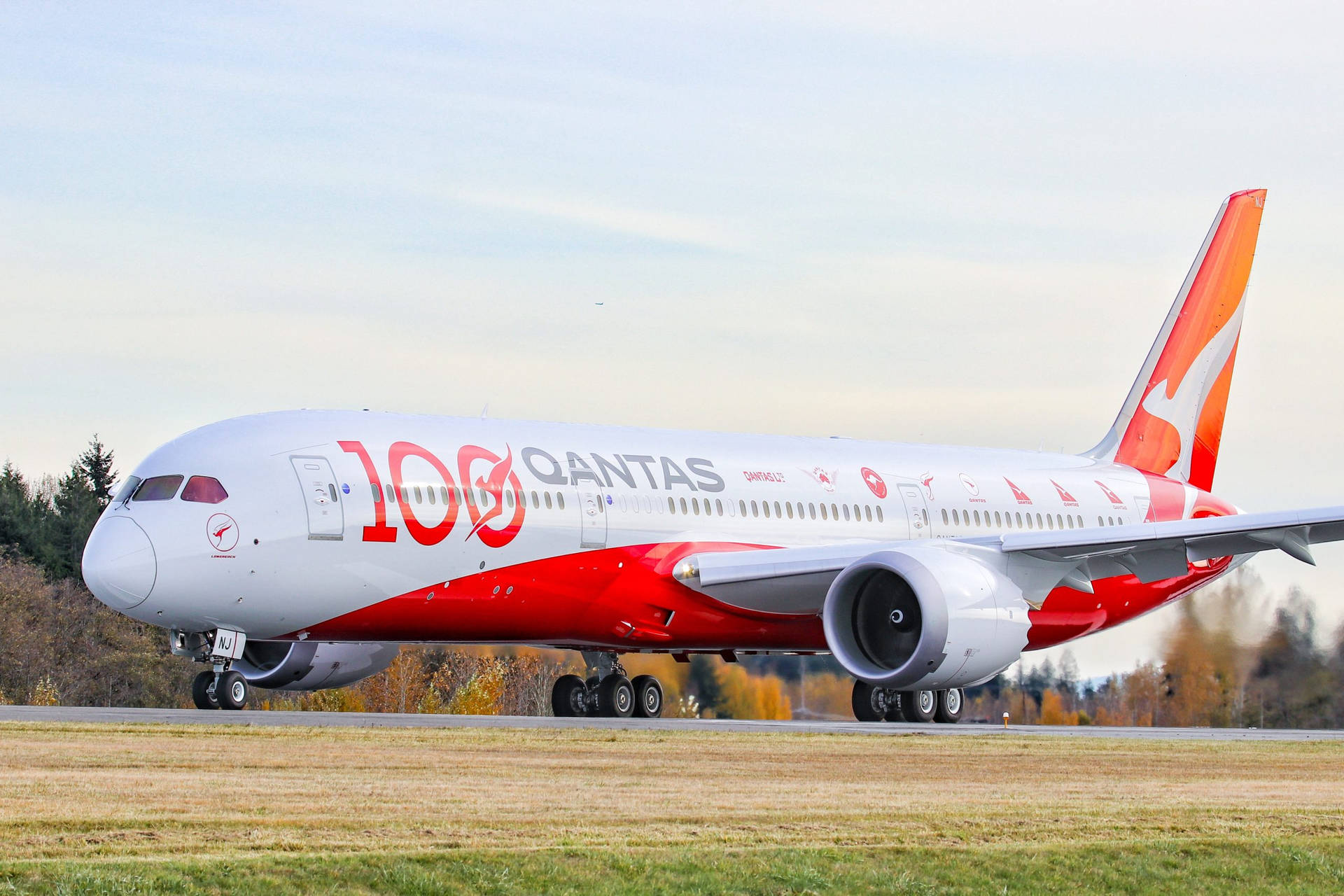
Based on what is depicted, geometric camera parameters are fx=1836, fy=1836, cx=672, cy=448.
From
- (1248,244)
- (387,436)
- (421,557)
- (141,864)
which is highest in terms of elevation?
(1248,244)

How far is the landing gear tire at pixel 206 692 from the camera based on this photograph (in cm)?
2334

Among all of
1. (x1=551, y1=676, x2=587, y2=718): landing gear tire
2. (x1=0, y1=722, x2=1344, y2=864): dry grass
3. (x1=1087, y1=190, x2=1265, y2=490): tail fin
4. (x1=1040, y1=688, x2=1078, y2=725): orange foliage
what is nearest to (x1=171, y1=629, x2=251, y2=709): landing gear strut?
(x1=0, y1=722, x2=1344, y2=864): dry grass

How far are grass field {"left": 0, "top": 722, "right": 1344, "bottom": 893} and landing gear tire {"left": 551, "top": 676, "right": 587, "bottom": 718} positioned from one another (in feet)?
29.2

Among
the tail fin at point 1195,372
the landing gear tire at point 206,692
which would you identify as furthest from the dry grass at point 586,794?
the tail fin at point 1195,372

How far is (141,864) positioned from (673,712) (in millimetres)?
18558

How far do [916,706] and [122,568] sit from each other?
12285mm

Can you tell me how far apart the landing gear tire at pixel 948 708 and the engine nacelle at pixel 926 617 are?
3846mm

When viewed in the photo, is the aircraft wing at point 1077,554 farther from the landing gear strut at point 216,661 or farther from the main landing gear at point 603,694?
the landing gear strut at point 216,661

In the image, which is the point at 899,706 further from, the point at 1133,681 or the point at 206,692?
the point at 206,692

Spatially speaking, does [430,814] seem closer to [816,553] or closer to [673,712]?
[816,553]

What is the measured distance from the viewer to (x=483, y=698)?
38969mm

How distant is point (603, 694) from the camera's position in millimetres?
27297

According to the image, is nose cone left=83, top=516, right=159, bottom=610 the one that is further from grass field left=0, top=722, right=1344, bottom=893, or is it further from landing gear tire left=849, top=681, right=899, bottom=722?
landing gear tire left=849, top=681, right=899, bottom=722

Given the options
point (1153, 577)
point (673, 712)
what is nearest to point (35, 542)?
point (673, 712)
